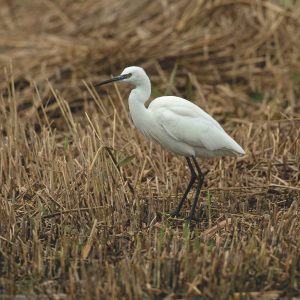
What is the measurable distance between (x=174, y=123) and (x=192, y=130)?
159 millimetres

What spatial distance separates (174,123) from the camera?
19.4 feet

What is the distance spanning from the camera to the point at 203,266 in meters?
4.62

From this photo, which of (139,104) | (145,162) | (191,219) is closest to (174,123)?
(139,104)

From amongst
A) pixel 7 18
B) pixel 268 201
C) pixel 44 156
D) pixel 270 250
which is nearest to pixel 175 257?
pixel 270 250

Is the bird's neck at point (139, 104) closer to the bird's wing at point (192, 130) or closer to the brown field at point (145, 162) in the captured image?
the bird's wing at point (192, 130)

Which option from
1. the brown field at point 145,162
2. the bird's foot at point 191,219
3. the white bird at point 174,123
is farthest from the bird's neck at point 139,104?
the bird's foot at point 191,219

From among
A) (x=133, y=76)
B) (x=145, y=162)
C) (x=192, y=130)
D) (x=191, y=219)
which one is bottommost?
(x=191, y=219)

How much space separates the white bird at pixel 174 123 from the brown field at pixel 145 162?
1.07 ft

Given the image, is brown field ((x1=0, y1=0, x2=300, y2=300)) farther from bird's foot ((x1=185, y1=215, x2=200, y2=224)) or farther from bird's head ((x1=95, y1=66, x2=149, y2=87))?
bird's head ((x1=95, y1=66, x2=149, y2=87))

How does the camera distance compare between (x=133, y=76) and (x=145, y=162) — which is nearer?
(x=133, y=76)

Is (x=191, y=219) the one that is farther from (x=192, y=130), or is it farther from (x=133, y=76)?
(x=133, y=76)

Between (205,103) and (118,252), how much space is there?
11.5 feet

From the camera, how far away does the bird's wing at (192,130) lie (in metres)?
5.94

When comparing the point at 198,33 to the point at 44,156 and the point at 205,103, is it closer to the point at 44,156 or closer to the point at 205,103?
the point at 205,103
